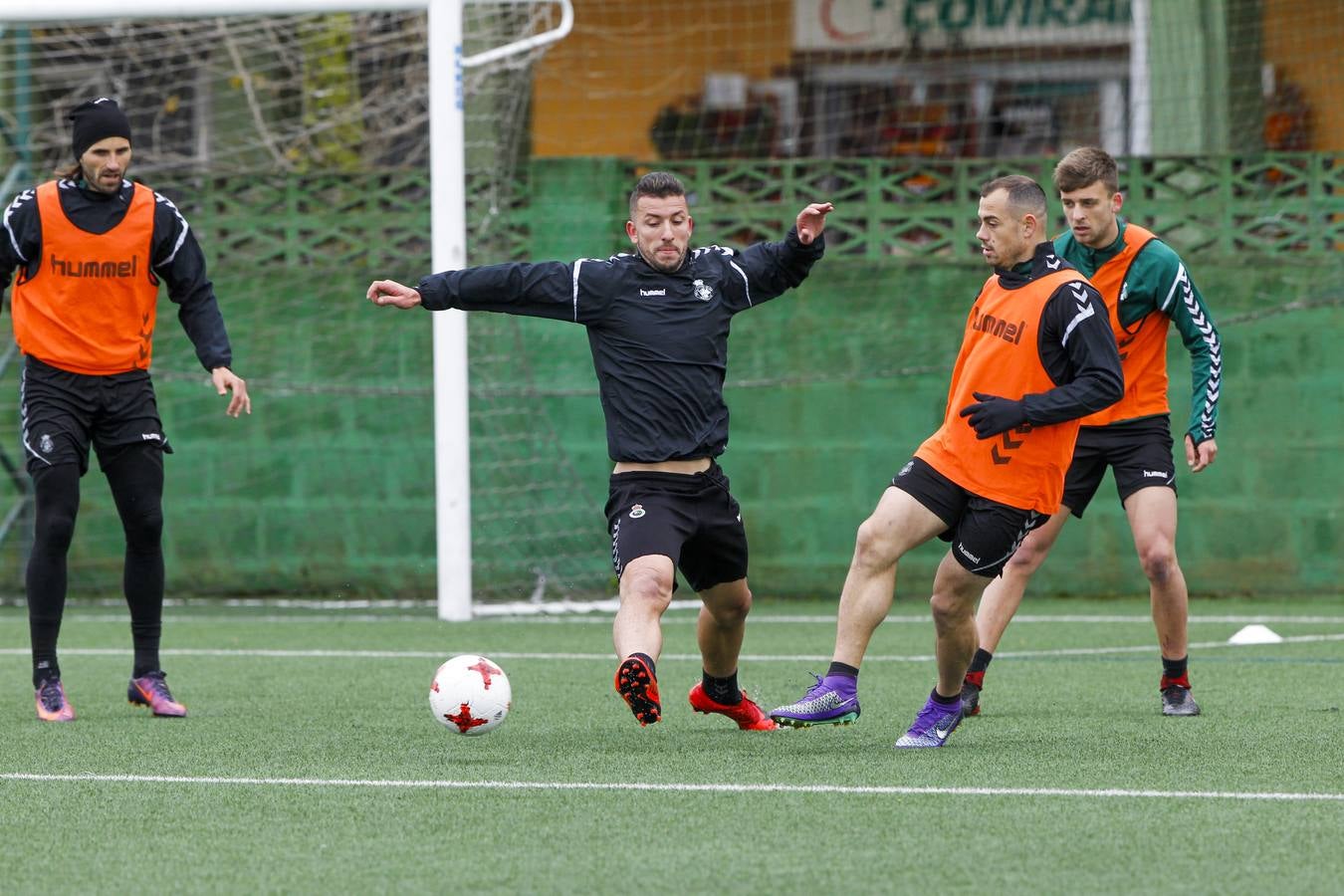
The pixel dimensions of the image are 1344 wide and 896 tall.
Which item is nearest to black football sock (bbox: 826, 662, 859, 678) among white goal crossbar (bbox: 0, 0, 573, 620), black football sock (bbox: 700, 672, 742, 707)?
black football sock (bbox: 700, 672, 742, 707)

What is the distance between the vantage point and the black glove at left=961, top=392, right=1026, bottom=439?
5836mm

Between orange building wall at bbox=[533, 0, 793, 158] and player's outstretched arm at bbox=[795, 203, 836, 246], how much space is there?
799 centimetres

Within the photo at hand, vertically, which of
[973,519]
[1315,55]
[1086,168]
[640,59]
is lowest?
[973,519]

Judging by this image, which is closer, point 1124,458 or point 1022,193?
point 1022,193

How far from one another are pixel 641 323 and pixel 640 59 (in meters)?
9.29

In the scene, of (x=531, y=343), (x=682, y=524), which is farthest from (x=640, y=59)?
(x=682, y=524)

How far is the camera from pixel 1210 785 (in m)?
5.32

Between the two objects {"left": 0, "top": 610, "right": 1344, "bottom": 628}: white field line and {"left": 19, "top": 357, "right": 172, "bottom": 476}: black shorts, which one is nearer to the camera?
{"left": 19, "top": 357, "right": 172, "bottom": 476}: black shorts

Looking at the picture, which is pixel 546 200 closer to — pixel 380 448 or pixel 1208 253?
pixel 380 448

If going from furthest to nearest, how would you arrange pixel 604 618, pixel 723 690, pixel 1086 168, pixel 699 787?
pixel 604 618 < pixel 1086 168 < pixel 723 690 < pixel 699 787

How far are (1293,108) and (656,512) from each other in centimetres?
850

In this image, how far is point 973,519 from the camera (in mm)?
6066

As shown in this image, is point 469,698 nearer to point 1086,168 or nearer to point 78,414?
point 78,414

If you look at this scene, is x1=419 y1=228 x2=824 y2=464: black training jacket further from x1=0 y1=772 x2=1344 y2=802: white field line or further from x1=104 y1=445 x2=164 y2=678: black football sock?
x1=104 y1=445 x2=164 y2=678: black football sock
